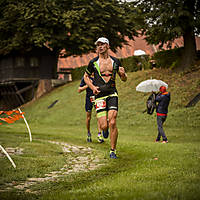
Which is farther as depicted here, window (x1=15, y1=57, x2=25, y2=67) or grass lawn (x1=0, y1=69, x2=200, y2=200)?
window (x1=15, y1=57, x2=25, y2=67)

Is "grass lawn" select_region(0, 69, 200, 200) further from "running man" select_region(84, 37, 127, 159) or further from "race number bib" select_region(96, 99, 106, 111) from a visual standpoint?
"race number bib" select_region(96, 99, 106, 111)

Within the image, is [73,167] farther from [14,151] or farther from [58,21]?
[58,21]

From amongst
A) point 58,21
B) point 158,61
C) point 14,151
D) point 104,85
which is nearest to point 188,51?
point 158,61

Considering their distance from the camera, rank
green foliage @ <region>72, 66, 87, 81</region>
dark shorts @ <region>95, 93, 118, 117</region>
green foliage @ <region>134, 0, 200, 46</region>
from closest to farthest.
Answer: dark shorts @ <region>95, 93, 118, 117</region>
green foliage @ <region>134, 0, 200, 46</region>
green foliage @ <region>72, 66, 87, 81</region>

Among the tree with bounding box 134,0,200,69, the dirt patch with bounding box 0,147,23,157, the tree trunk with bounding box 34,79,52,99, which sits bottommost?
the dirt patch with bounding box 0,147,23,157

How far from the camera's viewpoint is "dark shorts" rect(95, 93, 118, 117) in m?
6.77

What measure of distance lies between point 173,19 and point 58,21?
39.9ft

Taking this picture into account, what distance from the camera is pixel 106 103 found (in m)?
6.85

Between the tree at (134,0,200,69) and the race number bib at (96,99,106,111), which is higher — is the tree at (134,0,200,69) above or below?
above

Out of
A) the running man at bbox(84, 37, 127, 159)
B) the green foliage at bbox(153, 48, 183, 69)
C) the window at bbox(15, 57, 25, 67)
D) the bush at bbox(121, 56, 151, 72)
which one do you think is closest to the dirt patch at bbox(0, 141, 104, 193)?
the running man at bbox(84, 37, 127, 159)

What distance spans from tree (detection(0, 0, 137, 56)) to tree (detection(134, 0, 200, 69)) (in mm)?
6054

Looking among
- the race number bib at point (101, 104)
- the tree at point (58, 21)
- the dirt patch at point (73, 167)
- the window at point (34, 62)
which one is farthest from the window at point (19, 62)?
the race number bib at point (101, 104)

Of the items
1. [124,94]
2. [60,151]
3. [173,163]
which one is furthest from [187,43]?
[173,163]

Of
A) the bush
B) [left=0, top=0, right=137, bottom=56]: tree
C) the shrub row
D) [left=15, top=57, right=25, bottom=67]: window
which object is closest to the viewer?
the shrub row
